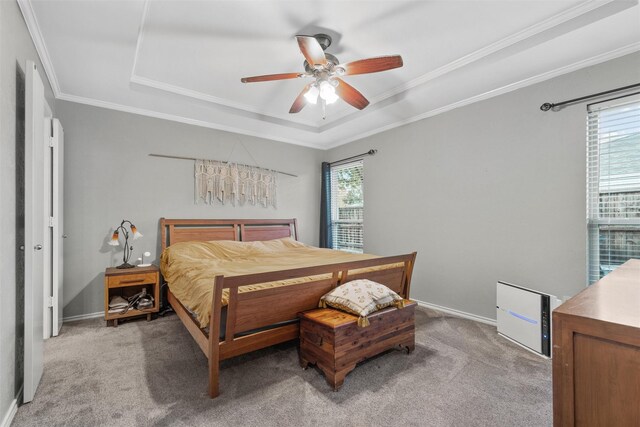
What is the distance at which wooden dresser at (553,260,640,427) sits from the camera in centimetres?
66

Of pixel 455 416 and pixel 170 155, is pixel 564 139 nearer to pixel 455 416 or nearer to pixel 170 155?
pixel 455 416

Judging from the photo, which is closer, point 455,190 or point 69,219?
point 69,219

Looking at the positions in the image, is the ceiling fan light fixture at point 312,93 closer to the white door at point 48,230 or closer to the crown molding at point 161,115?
the crown molding at point 161,115

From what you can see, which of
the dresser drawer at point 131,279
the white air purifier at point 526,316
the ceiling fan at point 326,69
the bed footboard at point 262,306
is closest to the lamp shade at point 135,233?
the dresser drawer at point 131,279

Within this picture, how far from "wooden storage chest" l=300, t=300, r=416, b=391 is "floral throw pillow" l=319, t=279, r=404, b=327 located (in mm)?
48

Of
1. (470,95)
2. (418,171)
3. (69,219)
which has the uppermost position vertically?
(470,95)

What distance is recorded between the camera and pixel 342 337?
1.92 m

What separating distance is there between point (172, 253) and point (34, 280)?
1508mm

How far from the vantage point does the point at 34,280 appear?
5.98ft

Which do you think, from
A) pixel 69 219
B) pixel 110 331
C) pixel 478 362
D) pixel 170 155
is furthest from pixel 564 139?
pixel 69 219

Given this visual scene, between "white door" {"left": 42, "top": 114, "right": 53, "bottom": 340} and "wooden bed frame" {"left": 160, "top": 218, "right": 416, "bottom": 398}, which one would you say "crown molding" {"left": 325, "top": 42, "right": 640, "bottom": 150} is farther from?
"white door" {"left": 42, "top": 114, "right": 53, "bottom": 340}

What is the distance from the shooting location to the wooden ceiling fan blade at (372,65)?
2.12 m

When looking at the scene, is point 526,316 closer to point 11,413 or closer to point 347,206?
point 347,206

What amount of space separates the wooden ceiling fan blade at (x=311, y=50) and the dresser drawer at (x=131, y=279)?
2784mm
